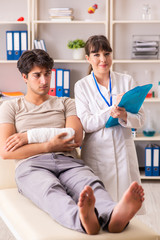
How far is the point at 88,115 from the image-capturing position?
7.27 feet

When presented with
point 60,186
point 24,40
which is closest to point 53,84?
point 24,40

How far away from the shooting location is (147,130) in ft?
13.3

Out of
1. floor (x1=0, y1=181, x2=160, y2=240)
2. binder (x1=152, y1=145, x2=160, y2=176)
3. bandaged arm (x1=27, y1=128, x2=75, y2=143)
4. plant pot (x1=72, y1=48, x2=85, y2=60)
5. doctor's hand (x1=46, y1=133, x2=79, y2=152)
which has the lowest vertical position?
floor (x1=0, y1=181, x2=160, y2=240)

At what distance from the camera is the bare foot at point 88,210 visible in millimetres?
1434

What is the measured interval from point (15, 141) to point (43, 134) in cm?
15

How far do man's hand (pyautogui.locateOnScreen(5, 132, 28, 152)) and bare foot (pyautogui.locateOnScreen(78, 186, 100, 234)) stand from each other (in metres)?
0.69

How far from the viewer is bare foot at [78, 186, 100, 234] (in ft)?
4.70

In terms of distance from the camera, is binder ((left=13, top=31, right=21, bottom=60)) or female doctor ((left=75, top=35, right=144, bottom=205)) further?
binder ((left=13, top=31, right=21, bottom=60))

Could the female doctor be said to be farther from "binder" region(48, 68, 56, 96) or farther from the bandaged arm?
"binder" region(48, 68, 56, 96)

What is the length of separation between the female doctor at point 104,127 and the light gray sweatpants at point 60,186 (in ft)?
0.64

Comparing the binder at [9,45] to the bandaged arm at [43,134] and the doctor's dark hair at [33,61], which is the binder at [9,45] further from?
the bandaged arm at [43,134]

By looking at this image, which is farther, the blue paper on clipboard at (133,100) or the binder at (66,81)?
the binder at (66,81)

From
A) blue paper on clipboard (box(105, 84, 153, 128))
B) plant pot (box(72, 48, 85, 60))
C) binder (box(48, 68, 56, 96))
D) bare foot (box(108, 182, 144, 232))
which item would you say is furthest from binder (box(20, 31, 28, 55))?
bare foot (box(108, 182, 144, 232))

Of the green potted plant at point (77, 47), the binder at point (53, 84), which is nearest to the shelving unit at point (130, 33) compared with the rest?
the green potted plant at point (77, 47)
